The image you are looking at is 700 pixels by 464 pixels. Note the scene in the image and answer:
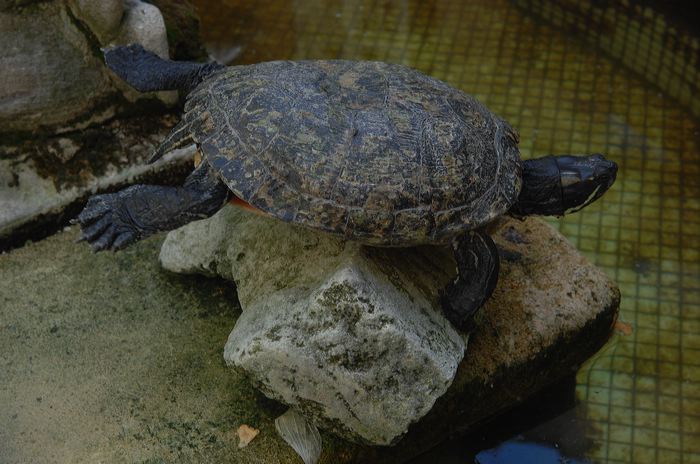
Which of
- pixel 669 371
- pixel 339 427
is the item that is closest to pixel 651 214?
pixel 669 371

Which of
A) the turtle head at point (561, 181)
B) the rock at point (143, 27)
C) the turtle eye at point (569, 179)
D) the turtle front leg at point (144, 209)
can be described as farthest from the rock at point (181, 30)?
the turtle eye at point (569, 179)

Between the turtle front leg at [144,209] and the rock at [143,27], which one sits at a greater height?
the rock at [143,27]

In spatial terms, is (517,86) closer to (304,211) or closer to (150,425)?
(304,211)

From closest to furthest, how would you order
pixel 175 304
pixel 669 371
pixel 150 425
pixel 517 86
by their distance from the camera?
1. pixel 150 425
2. pixel 175 304
3. pixel 669 371
4. pixel 517 86

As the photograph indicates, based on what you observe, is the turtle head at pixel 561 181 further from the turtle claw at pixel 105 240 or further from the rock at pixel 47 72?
the rock at pixel 47 72

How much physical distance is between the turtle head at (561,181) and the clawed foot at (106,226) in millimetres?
1538

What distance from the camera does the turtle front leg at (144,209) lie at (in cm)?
315

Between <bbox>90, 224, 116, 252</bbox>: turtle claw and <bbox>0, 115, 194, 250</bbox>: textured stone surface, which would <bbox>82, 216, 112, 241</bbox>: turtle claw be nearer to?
<bbox>90, 224, 116, 252</bbox>: turtle claw

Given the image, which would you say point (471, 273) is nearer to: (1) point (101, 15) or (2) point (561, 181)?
(2) point (561, 181)

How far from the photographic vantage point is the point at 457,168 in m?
3.11

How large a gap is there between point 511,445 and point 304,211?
1450mm

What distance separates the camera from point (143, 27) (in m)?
3.97

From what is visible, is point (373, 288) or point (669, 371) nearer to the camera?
point (373, 288)

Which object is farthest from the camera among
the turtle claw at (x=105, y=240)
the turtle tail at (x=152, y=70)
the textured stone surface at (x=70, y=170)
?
the textured stone surface at (x=70, y=170)
